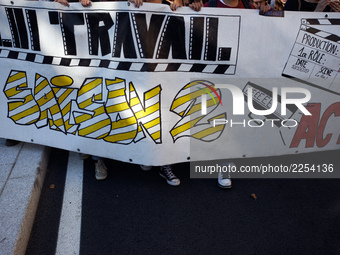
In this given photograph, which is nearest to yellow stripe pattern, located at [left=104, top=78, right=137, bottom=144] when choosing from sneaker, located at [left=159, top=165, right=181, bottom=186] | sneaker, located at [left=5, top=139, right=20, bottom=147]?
sneaker, located at [left=159, top=165, right=181, bottom=186]

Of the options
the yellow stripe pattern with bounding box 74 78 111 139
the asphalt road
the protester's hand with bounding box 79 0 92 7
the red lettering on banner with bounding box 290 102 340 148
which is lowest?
the asphalt road

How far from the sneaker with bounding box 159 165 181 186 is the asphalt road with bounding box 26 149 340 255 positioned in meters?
0.06

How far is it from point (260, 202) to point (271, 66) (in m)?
1.46

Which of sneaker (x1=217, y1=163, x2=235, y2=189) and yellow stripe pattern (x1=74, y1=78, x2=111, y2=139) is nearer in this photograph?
yellow stripe pattern (x1=74, y1=78, x2=111, y2=139)

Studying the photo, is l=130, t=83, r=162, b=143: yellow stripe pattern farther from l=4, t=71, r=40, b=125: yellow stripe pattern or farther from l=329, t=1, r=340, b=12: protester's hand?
l=329, t=1, r=340, b=12: protester's hand

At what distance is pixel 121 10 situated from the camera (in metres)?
2.75

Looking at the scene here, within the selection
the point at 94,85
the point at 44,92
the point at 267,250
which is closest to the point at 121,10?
the point at 94,85

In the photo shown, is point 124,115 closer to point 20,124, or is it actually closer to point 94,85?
point 94,85

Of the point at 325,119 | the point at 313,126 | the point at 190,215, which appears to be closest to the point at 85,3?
the point at 190,215

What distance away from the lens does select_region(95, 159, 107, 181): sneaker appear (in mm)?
3161

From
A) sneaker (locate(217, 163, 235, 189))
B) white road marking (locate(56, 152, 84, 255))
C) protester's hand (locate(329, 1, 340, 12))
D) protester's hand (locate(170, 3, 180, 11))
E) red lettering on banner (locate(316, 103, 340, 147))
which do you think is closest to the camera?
white road marking (locate(56, 152, 84, 255))

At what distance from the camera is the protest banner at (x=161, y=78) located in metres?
2.84

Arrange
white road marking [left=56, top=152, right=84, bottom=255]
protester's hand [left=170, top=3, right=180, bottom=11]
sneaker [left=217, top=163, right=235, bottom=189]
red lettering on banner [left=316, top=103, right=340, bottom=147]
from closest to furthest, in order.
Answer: white road marking [left=56, top=152, right=84, bottom=255] → protester's hand [left=170, top=3, right=180, bottom=11] → sneaker [left=217, top=163, right=235, bottom=189] → red lettering on banner [left=316, top=103, right=340, bottom=147]

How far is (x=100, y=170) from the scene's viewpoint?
3197 mm
